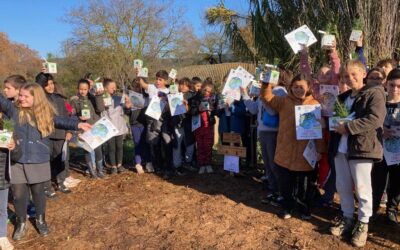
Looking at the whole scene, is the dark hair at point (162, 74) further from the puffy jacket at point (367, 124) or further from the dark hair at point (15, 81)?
the puffy jacket at point (367, 124)

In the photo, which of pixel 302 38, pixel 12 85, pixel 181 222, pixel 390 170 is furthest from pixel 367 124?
pixel 12 85

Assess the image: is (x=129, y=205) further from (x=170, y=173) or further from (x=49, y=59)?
(x=49, y=59)

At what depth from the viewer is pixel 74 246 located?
4238 millimetres

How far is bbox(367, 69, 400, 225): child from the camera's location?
4008 mm

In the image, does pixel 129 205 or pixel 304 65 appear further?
pixel 129 205

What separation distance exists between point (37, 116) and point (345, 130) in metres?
3.43

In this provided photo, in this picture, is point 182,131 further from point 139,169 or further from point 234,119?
point 139,169

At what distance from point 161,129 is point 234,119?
1331mm

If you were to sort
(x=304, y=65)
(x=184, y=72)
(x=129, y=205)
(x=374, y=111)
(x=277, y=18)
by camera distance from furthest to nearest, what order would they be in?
(x=184, y=72), (x=277, y=18), (x=129, y=205), (x=304, y=65), (x=374, y=111)

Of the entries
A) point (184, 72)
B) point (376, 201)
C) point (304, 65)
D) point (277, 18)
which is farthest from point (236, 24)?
point (184, 72)

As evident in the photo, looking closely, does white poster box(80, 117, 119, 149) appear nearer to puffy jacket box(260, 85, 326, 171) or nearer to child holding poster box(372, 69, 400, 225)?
puffy jacket box(260, 85, 326, 171)

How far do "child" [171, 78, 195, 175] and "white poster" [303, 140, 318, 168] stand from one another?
2.79m

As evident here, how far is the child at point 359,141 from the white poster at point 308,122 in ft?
0.81

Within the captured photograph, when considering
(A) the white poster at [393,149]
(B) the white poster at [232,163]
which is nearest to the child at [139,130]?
(B) the white poster at [232,163]
